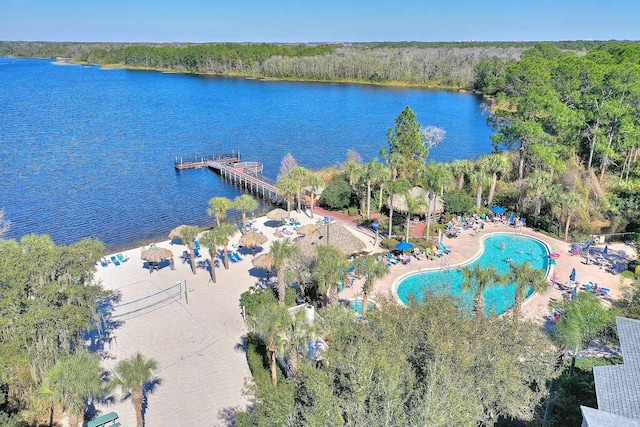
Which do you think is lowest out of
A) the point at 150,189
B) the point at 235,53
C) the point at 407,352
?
the point at 150,189

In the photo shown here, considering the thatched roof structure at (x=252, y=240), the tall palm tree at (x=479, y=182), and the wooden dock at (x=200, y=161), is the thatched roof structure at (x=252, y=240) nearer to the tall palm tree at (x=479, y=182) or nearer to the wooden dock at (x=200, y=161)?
the tall palm tree at (x=479, y=182)

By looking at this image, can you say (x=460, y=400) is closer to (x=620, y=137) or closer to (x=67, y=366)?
(x=67, y=366)

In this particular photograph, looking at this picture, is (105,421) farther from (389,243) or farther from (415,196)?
(415,196)

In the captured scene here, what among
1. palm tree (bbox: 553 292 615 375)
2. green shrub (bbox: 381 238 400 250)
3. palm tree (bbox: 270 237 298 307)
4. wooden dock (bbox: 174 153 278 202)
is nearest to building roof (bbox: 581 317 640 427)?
palm tree (bbox: 553 292 615 375)

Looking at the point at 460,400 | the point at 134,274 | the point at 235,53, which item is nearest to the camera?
the point at 460,400

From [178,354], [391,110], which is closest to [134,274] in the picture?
[178,354]

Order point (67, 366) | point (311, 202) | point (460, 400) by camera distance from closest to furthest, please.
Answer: point (460, 400)
point (67, 366)
point (311, 202)
